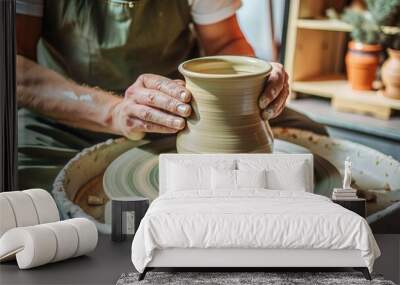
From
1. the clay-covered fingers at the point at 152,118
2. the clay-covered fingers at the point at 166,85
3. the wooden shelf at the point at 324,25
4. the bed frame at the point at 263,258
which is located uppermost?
the wooden shelf at the point at 324,25

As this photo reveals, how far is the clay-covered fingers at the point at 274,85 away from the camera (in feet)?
17.7

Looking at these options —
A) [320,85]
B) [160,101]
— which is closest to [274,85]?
[320,85]

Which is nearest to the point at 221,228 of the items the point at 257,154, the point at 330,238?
the point at 330,238

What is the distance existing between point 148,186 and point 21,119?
3.59 ft

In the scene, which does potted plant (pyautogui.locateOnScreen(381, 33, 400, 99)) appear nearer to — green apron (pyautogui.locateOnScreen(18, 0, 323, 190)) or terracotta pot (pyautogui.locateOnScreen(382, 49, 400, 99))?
terracotta pot (pyautogui.locateOnScreen(382, 49, 400, 99))

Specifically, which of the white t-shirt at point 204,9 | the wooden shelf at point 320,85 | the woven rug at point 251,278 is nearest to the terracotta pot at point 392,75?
the wooden shelf at point 320,85

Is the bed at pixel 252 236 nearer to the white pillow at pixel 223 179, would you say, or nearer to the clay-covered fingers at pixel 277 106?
the white pillow at pixel 223 179

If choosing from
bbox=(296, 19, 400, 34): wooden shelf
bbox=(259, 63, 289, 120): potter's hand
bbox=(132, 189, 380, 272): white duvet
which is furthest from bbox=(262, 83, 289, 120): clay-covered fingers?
bbox=(132, 189, 380, 272): white duvet

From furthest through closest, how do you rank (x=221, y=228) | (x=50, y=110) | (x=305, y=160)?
(x=50, y=110) → (x=305, y=160) → (x=221, y=228)

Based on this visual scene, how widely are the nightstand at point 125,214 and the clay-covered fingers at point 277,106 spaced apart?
1.10m

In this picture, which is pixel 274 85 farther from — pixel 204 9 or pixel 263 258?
pixel 263 258

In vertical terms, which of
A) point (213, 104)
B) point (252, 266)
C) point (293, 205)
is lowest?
point (252, 266)

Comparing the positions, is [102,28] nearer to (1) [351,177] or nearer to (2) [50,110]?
(2) [50,110]

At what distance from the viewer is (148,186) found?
555cm
